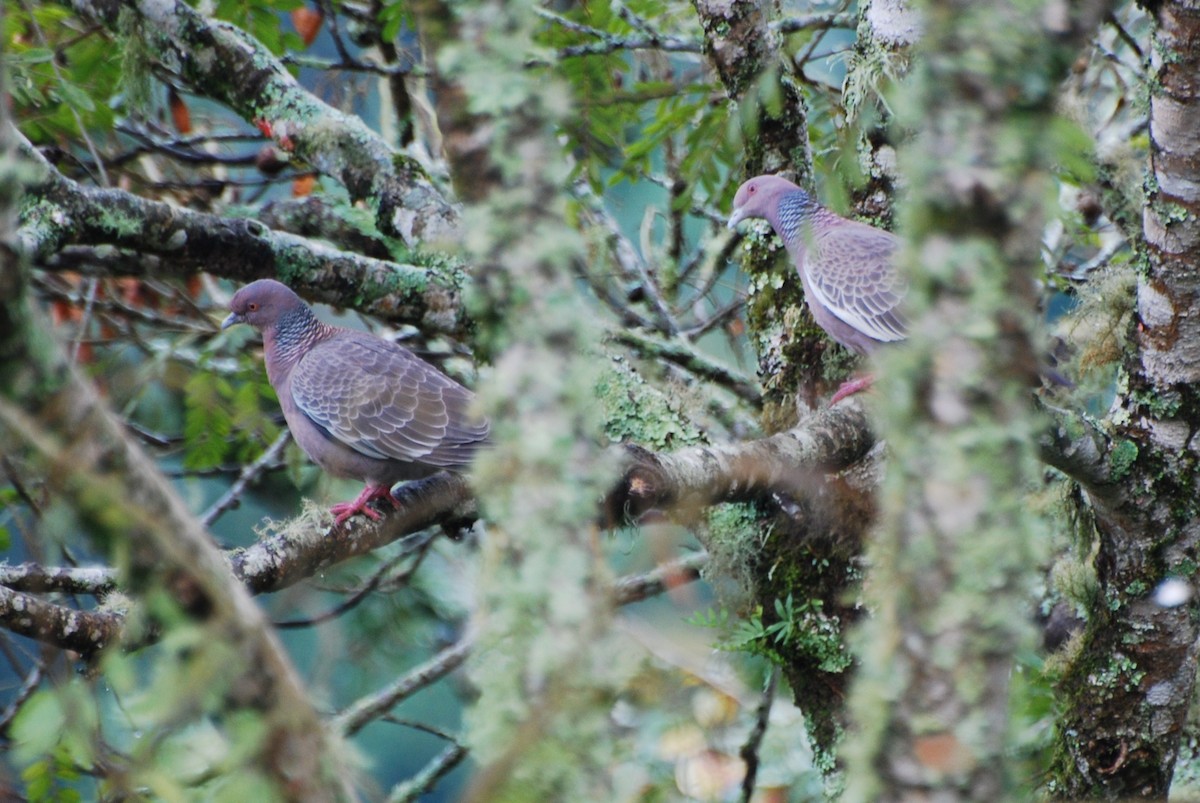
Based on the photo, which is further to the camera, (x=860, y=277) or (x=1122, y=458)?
(x=860, y=277)

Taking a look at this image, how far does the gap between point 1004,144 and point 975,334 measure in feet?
0.60

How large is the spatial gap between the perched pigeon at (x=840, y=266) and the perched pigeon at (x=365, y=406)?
118 cm

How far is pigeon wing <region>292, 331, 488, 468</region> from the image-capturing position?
147 inches

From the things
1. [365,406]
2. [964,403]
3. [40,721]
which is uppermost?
[964,403]

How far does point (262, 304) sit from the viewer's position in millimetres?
4297

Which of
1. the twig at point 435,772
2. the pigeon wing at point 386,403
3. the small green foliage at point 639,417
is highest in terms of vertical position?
the small green foliage at point 639,417

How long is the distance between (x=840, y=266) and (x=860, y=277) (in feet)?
0.33

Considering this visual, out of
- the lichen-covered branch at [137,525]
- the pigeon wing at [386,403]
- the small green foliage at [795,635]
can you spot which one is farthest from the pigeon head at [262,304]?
the lichen-covered branch at [137,525]

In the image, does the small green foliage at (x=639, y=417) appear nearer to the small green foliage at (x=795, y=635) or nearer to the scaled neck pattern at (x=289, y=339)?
the small green foliage at (x=795, y=635)

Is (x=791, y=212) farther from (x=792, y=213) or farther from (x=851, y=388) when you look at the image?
(x=851, y=388)

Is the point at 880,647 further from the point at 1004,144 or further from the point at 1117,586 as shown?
the point at 1117,586

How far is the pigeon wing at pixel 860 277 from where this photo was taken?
3.67 metres

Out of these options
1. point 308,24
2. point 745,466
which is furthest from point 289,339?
point 745,466

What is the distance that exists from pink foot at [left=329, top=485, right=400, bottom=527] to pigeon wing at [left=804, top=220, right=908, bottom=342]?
157 centimetres
